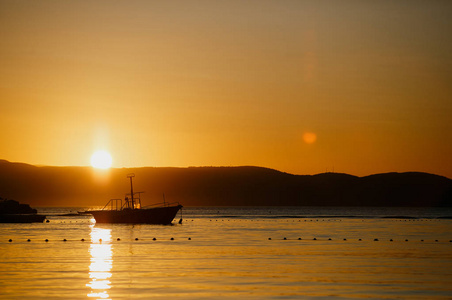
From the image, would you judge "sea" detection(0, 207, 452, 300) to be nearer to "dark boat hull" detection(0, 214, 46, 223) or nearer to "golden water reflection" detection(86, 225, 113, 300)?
"golden water reflection" detection(86, 225, 113, 300)

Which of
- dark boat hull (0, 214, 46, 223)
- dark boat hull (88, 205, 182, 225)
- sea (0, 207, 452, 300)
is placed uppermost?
dark boat hull (0, 214, 46, 223)

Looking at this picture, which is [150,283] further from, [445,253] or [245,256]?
[445,253]

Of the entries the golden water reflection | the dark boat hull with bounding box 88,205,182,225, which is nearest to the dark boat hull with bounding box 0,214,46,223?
the dark boat hull with bounding box 88,205,182,225

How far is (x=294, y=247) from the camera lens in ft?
192

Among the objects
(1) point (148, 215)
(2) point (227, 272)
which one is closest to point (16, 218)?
(1) point (148, 215)

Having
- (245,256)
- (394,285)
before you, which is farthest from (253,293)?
(245,256)

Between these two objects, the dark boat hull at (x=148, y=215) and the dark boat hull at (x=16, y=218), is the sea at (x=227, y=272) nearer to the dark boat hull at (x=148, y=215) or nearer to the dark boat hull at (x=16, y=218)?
the dark boat hull at (x=148, y=215)

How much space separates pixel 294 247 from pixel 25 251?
Answer: 22.6 metres

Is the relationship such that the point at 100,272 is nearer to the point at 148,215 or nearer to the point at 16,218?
the point at 148,215

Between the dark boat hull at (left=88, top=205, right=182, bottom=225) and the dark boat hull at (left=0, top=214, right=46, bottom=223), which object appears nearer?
the dark boat hull at (left=88, top=205, right=182, bottom=225)

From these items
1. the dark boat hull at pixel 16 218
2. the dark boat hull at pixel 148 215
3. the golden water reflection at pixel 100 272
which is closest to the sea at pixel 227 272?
the golden water reflection at pixel 100 272

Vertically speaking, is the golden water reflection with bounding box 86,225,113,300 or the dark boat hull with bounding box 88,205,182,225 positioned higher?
the dark boat hull with bounding box 88,205,182,225

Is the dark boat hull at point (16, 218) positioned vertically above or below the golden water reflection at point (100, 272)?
above

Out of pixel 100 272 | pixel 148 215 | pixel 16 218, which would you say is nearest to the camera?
pixel 100 272
